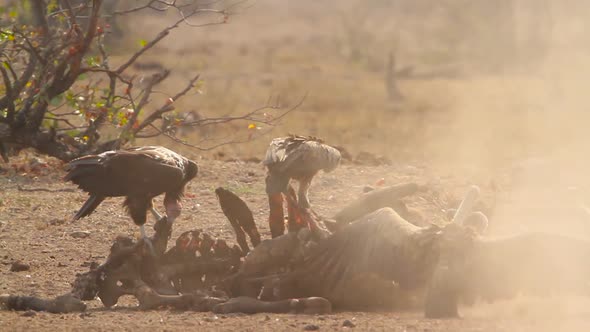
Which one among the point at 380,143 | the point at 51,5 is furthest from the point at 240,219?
the point at 380,143

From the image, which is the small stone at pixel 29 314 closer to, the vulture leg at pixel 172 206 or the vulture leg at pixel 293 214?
the vulture leg at pixel 172 206

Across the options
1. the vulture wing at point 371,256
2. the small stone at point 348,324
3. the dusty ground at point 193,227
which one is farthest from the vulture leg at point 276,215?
the small stone at point 348,324

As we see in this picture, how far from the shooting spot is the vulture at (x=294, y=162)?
692 centimetres

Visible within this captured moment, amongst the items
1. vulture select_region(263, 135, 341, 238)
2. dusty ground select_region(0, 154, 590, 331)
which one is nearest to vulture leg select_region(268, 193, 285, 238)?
vulture select_region(263, 135, 341, 238)

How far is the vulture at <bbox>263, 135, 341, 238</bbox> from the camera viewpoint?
6.92m

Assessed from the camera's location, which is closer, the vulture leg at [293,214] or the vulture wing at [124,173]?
the vulture wing at [124,173]

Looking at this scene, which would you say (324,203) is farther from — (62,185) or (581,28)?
(581,28)

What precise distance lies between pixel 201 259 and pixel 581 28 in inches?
1536

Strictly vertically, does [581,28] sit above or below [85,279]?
below

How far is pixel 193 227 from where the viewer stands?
30.8 ft

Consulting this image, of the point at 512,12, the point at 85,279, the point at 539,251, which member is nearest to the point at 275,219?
the point at 85,279

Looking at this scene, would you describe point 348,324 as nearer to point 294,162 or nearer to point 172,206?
point 294,162

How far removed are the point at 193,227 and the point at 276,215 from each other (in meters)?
2.26

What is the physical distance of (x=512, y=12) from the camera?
39.8 meters
